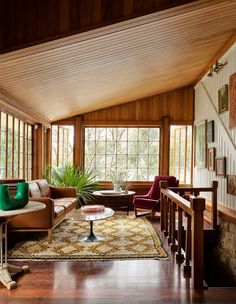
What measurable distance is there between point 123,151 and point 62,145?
5.43 feet

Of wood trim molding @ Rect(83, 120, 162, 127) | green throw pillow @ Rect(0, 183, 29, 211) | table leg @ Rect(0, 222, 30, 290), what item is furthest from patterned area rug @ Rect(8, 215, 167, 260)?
wood trim molding @ Rect(83, 120, 162, 127)

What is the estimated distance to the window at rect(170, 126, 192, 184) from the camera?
7.58 m

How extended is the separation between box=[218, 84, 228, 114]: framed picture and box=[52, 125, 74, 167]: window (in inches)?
→ 149

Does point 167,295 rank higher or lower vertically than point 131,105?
lower

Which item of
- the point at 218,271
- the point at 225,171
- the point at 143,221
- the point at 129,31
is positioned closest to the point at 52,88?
the point at 129,31

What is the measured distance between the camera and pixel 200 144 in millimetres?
6777

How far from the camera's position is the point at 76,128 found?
7438 millimetres

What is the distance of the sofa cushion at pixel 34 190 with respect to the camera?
185 inches

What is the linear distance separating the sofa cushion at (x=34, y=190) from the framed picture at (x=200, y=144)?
363 cm

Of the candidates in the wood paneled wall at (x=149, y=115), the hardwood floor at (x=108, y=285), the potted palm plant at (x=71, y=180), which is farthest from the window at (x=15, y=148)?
the hardwood floor at (x=108, y=285)

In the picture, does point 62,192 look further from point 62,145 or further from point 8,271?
point 8,271

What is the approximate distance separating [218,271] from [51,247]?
2.74 metres

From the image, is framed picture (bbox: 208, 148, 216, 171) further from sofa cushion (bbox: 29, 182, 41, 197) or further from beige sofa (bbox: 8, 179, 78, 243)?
sofa cushion (bbox: 29, 182, 41, 197)

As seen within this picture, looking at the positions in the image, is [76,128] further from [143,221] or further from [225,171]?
[225,171]
